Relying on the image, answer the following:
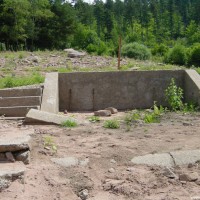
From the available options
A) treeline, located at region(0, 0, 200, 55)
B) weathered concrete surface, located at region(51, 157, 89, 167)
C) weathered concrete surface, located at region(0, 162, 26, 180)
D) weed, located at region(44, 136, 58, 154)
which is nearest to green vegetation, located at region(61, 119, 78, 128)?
weed, located at region(44, 136, 58, 154)

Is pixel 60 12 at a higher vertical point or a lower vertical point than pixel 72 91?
higher

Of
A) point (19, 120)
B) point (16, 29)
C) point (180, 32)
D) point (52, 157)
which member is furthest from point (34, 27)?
point (180, 32)

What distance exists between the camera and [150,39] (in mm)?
56812

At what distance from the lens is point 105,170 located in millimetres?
4523

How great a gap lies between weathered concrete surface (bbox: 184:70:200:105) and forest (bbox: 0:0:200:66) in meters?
5.12

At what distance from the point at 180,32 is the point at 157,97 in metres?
55.0

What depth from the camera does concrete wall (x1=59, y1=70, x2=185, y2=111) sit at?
11328mm

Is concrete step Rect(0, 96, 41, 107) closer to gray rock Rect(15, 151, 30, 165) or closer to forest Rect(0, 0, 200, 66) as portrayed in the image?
gray rock Rect(15, 151, 30, 165)

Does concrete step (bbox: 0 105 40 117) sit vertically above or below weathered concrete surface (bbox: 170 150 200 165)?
below

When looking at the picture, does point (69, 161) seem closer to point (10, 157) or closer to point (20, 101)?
point (10, 157)

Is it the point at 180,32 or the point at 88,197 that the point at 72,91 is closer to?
the point at 88,197

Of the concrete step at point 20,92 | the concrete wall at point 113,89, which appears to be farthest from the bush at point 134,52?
the concrete step at point 20,92

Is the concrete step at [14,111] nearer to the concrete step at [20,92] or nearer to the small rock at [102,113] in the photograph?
the concrete step at [20,92]

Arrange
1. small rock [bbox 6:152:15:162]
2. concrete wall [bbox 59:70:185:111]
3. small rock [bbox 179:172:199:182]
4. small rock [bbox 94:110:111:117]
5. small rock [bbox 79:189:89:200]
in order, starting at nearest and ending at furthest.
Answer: small rock [bbox 79:189:89:200] → small rock [bbox 179:172:199:182] → small rock [bbox 6:152:15:162] → small rock [bbox 94:110:111:117] → concrete wall [bbox 59:70:185:111]
